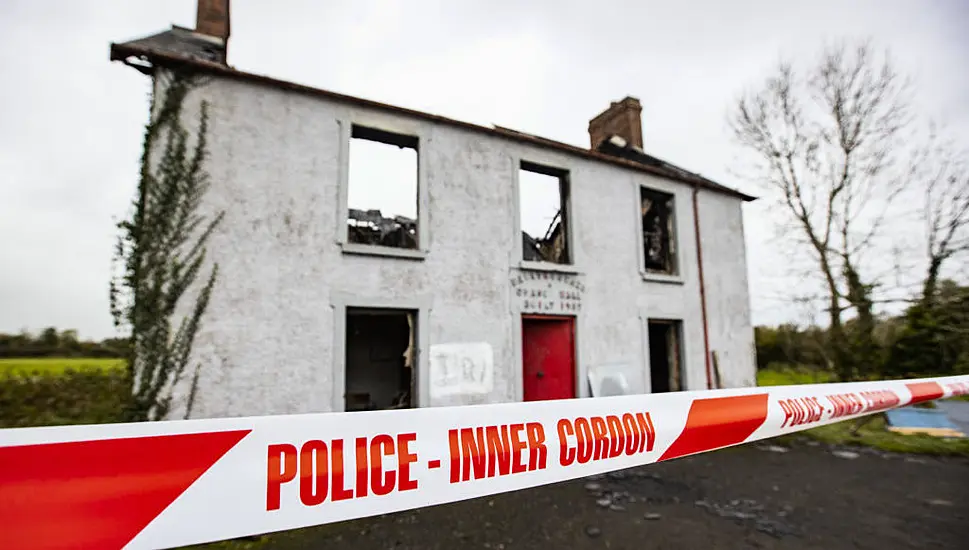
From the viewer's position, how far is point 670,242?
10805 mm

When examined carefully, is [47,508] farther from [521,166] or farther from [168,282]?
[521,166]

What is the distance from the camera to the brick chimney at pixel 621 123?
1197cm

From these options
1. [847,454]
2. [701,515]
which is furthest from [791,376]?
[701,515]

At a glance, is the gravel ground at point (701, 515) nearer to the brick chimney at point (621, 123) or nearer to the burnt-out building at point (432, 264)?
the burnt-out building at point (432, 264)

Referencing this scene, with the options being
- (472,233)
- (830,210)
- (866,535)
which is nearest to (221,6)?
(472,233)

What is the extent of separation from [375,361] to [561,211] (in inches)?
232

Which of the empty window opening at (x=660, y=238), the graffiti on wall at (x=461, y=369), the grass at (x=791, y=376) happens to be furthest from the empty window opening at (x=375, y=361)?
the grass at (x=791, y=376)

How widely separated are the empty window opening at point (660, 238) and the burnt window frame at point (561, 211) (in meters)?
2.27

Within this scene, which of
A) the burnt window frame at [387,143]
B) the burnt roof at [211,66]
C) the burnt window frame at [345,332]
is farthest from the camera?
the burnt window frame at [387,143]

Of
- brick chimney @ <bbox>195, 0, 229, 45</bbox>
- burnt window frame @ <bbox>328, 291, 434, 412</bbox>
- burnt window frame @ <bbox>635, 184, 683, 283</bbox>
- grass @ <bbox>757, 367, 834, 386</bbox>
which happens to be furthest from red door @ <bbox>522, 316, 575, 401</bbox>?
grass @ <bbox>757, 367, 834, 386</bbox>

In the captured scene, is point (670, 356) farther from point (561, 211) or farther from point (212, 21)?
point (212, 21)

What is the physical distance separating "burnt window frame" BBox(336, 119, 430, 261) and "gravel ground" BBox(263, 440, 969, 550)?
387 cm

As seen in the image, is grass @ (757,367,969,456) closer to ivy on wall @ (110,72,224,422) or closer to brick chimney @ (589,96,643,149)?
brick chimney @ (589,96,643,149)

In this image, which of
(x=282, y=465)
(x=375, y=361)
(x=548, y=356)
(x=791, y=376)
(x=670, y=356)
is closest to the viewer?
(x=282, y=465)
